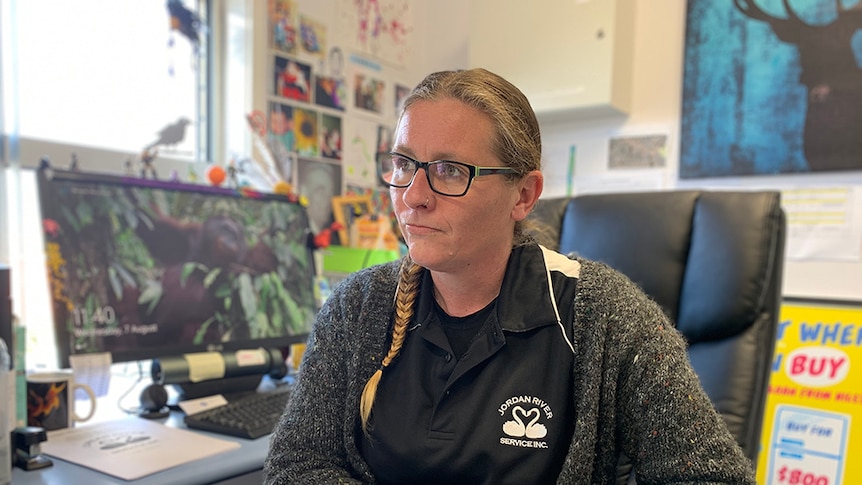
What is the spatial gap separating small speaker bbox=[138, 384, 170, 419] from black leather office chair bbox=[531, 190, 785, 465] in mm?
959

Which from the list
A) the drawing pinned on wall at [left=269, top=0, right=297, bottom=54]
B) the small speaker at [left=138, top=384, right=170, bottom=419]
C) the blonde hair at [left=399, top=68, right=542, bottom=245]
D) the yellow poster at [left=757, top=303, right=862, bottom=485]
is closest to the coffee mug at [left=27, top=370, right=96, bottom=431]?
the small speaker at [left=138, top=384, right=170, bottom=419]

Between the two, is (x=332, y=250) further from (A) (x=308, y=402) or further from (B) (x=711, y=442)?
(B) (x=711, y=442)

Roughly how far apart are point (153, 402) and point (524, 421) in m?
0.80

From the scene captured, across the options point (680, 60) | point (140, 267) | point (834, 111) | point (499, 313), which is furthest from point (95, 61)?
point (834, 111)

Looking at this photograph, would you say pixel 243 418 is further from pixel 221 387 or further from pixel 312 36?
pixel 312 36

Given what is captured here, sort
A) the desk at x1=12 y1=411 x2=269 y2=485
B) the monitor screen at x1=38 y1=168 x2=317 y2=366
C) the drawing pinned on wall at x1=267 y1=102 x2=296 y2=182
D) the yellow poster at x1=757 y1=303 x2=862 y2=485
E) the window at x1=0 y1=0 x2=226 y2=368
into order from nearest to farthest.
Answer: the desk at x1=12 y1=411 x2=269 y2=485
the monitor screen at x1=38 y1=168 x2=317 y2=366
the window at x1=0 y1=0 x2=226 y2=368
the yellow poster at x1=757 y1=303 x2=862 y2=485
the drawing pinned on wall at x1=267 y1=102 x2=296 y2=182

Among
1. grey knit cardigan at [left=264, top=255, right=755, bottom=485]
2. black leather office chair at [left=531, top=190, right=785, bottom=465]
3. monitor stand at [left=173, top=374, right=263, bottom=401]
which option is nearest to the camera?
grey knit cardigan at [left=264, top=255, right=755, bottom=485]

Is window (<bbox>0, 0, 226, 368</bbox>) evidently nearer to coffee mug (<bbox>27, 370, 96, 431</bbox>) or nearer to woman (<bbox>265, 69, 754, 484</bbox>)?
coffee mug (<bbox>27, 370, 96, 431</bbox>)

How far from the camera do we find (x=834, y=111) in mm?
1699

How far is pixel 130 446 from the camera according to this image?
3.43 ft

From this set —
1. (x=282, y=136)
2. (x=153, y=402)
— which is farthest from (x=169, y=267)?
(x=282, y=136)

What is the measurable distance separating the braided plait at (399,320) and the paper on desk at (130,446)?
0.30m

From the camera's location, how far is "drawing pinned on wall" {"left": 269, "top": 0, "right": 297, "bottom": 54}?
1.94m

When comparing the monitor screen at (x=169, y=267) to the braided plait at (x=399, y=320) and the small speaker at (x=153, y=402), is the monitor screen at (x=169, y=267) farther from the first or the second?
Result: the braided plait at (x=399, y=320)
